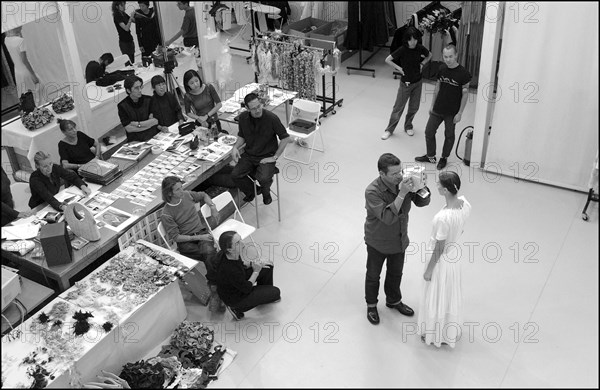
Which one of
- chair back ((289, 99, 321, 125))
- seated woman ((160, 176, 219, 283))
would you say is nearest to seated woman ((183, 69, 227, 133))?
chair back ((289, 99, 321, 125))

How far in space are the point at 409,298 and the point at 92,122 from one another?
4614 mm

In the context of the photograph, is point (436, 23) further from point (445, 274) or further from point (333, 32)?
point (445, 274)

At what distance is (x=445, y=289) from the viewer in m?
4.70

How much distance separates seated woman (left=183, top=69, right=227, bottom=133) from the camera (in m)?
7.41

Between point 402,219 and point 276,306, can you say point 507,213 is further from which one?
point 276,306

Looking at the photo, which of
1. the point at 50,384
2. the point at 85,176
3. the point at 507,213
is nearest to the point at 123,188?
the point at 85,176

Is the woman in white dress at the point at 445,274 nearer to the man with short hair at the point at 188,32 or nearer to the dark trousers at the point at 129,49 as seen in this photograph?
the man with short hair at the point at 188,32

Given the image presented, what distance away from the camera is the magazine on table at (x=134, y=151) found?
21.9 feet

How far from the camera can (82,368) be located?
4461 millimetres

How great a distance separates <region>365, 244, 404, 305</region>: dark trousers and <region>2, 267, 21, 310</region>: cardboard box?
287 cm

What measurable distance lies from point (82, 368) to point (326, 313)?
2.09 metres

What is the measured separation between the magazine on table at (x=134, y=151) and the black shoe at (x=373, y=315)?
119 inches

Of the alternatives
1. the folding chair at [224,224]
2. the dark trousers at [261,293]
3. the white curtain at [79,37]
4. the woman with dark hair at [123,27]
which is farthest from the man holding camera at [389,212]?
the woman with dark hair at [123,27]

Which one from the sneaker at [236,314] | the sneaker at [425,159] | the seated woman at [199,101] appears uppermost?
the seated woman at [199,101]
